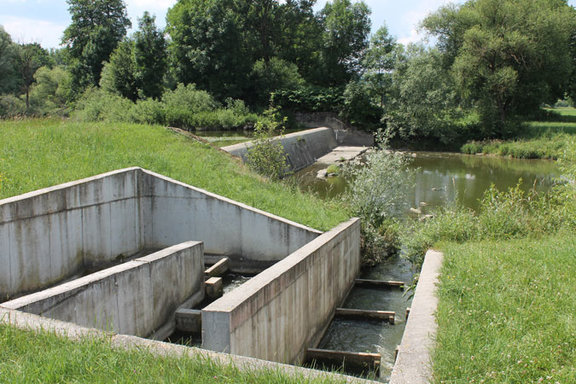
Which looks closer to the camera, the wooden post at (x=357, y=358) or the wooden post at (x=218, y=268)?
the wooden post at (x=357, y=358)

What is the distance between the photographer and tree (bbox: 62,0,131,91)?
1868 inches

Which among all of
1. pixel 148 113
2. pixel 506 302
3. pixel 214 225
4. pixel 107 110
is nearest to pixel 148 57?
pixel 107 110

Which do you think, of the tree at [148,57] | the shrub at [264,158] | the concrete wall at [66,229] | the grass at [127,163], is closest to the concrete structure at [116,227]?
the concrete wall at [66,229]

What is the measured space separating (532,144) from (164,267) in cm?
3261

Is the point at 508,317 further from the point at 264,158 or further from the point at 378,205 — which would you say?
the point at 264,158

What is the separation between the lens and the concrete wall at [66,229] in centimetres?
742

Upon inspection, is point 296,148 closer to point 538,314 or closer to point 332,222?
point 332,222

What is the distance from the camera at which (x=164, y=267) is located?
25.3ft

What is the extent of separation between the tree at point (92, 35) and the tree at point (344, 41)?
20.4 meters

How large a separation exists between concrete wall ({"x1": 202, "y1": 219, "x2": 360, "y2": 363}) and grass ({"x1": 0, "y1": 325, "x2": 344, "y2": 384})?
5.55 feet

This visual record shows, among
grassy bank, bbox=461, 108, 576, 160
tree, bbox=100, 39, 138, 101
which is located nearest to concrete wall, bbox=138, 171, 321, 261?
grassy bank, bbox=461, 108, 576, 160

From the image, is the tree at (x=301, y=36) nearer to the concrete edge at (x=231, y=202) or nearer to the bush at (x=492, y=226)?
the concrete edge at (x=231, y=202)

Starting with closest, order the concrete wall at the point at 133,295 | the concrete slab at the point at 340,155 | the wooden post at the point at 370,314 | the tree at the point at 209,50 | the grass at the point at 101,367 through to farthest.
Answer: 1. the grass at the point at 101,367
2. the concrete wall at the point at 133,295
3. the wooden post at the point at 370,314
4. the concrete slab at the point at 340,155
5. the tree at the point at 209,50

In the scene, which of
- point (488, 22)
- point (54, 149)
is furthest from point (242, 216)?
point (488, 22)
